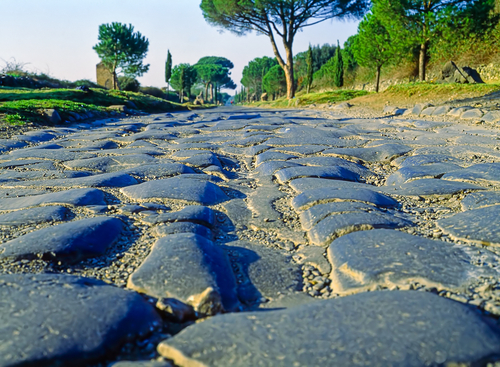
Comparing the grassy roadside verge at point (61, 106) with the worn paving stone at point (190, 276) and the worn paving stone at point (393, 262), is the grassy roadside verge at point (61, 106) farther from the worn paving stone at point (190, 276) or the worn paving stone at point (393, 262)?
the worn paving stone at point (393, 262)

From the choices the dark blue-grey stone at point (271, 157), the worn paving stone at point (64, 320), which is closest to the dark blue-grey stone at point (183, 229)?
the worn paving stone at point (64, 320)

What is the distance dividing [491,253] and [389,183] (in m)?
1.20

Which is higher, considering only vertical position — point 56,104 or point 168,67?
point 168,67

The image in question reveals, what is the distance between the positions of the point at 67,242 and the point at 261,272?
28.7 inches

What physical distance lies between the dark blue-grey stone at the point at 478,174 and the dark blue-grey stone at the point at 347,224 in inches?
32.1

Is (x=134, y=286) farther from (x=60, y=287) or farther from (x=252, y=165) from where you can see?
(x=252, y=165)

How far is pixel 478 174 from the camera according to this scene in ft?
7.62

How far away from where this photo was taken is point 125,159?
3.16 m

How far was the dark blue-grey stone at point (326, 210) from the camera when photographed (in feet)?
5.82

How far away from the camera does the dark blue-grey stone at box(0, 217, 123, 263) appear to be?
4.51 feet

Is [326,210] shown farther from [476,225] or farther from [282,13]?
[282,13]

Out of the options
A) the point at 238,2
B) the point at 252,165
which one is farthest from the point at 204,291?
the point at 238,2

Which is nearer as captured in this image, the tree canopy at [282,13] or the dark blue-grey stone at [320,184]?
the dark blue-grey stone at [320,184]

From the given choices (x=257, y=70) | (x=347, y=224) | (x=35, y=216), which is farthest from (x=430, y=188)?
(x=257, y=70)
